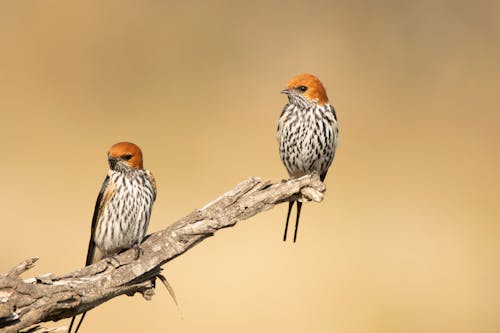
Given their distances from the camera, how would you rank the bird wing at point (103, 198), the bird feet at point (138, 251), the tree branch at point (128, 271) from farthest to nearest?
the bird wing at point (103, 198) → the bird feet at point (138, 251) → the tree branch at point (128, 271)

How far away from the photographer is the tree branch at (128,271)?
4215 mm

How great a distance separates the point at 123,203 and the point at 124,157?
35 centimetres

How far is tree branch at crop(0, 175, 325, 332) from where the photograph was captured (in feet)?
13.8

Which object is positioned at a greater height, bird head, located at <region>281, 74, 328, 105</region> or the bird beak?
bird head, located at <region>281, 74, 328, 105</region>

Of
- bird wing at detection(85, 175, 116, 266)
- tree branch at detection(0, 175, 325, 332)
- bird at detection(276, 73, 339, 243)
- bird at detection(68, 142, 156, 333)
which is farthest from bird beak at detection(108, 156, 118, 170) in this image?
bird at detection(276, 73, 339, 243)

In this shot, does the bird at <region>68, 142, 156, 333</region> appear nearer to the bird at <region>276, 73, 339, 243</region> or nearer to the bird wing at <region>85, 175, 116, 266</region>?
the bird wing at <region>85, 175, 116, 266</region>

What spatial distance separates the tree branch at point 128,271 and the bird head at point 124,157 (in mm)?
567

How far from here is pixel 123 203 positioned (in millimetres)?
5504

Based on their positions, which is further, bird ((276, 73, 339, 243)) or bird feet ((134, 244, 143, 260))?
bird ((276, 73, 339, 243))

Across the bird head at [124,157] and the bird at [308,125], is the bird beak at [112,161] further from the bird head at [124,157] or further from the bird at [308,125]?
the bird at [308,125]

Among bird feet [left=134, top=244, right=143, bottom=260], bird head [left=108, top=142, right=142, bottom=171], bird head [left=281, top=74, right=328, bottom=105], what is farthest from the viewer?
bird head [left=281, top=74, right=328, bottom=105]

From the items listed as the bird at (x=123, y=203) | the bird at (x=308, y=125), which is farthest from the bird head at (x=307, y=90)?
the bird at (x=123, y=203)

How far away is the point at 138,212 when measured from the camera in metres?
5.51

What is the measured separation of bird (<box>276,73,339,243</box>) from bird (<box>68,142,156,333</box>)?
1.32 metres
